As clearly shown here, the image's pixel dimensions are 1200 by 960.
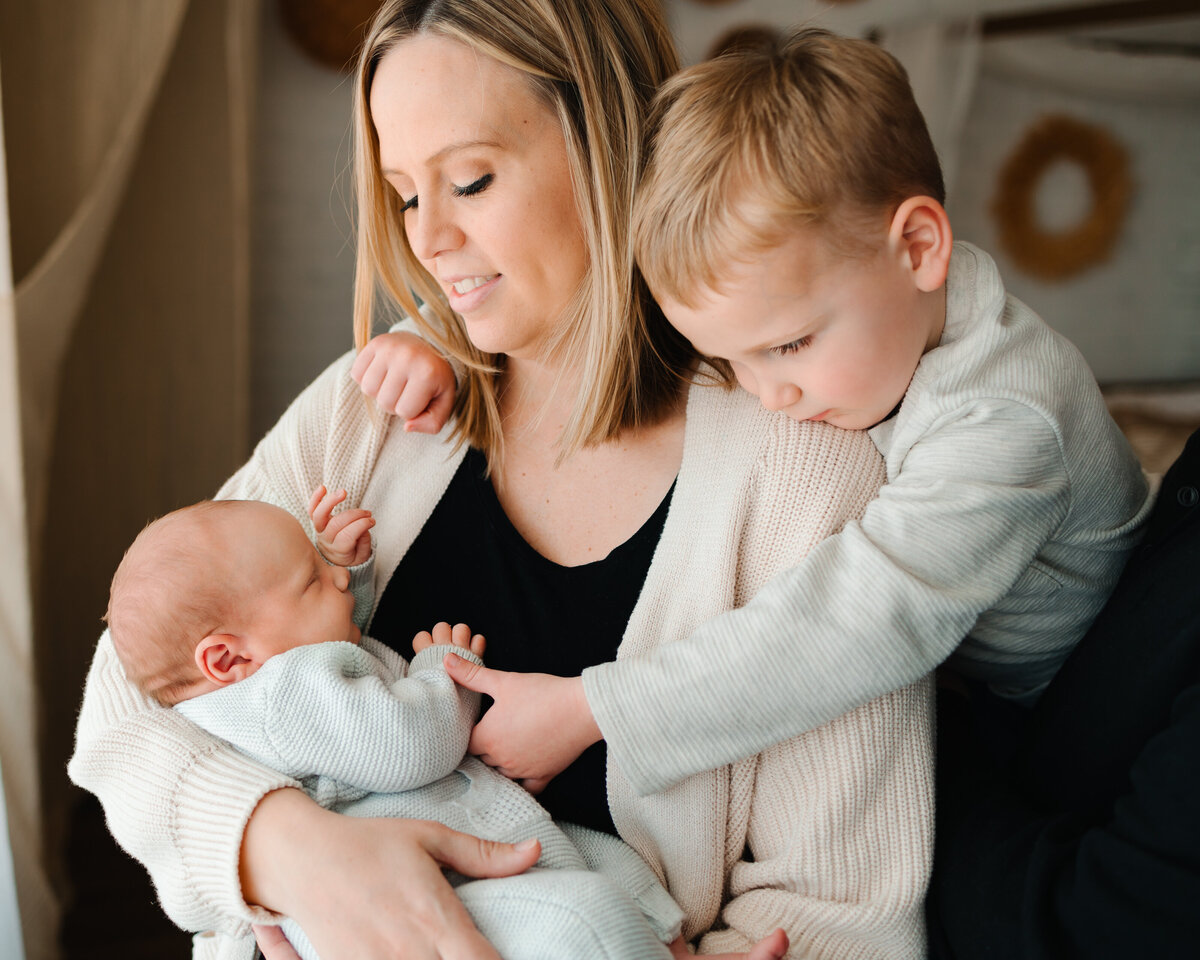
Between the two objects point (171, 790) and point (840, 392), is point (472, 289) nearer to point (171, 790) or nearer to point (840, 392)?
point (840, 392)

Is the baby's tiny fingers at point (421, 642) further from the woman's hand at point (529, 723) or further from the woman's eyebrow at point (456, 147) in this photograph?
the woman's eyebrow at point (456, 147)

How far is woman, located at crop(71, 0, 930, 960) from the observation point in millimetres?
1011

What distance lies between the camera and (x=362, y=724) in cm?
104

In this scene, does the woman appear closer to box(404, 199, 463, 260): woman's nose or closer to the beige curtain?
box(404, 199, 463, 260): woman's nose

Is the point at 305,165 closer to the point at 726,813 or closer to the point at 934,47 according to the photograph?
the point at 934,47

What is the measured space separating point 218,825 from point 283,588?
29 cm

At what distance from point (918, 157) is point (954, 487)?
372mm

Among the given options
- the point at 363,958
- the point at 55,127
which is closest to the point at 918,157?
the point at 363,958

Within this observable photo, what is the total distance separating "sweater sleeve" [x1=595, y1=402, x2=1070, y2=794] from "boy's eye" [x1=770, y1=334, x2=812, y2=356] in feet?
0.58

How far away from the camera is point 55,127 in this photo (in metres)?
1.99

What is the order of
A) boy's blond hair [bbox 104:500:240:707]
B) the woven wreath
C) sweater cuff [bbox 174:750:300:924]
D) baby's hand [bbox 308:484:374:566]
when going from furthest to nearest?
the woven wreath → baby's hand [bbox 308:484:374:566] → boy's blond hair [bbox 104:500:240:707] → sweater cuff [bbox 174:750:300:924]

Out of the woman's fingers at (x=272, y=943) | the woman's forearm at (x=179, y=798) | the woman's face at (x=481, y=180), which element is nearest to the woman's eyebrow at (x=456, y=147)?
the woman's face at (x=481, y=180)

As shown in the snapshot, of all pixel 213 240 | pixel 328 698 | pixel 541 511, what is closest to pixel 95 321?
pixel 213 240

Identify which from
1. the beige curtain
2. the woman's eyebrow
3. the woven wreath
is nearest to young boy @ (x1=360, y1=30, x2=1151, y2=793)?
the woman's eyebrow
